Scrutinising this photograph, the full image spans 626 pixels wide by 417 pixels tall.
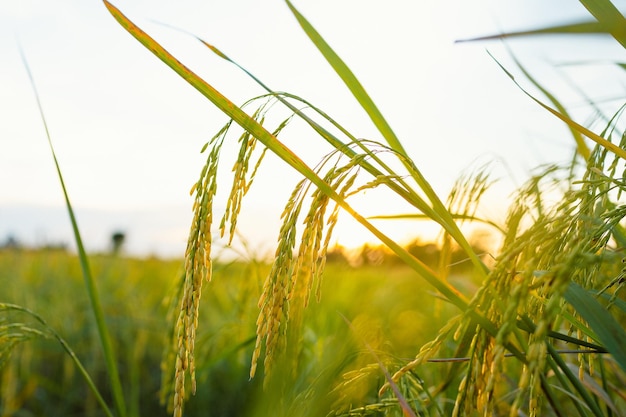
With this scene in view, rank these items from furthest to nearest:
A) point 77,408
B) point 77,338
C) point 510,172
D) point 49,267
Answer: point 49,267 < point 77,338 < point 77,408 < point 510,172

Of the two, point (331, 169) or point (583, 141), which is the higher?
point (583, 141)

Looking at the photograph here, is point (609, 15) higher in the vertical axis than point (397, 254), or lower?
higher

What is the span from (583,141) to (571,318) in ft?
2.77

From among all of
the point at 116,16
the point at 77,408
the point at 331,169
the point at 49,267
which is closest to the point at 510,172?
the point at 331,169

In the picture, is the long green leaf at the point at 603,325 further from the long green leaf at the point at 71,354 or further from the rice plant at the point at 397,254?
the long green leaf at the point at 71,354

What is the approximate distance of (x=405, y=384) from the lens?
3.97ft

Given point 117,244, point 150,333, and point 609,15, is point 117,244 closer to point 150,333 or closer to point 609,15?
point 150,333

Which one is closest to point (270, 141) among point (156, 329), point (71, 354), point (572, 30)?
point (572, 30)

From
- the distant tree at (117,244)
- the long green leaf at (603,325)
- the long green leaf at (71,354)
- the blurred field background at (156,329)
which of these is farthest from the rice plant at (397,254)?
the distant tree at (117,244)

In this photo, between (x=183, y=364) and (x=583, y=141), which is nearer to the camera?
(x=183, y=364)

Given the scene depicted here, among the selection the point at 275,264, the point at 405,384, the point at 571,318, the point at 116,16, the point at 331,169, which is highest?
the point at 116,16

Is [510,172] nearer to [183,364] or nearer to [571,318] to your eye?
[571,318]

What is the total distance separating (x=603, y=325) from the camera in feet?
2.82

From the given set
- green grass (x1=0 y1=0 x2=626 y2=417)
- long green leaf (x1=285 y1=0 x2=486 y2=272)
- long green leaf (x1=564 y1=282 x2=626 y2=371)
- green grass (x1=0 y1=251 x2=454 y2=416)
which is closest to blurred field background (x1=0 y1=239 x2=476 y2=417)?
green grass (x1=0 y1=251 x2=454 y2=416)
